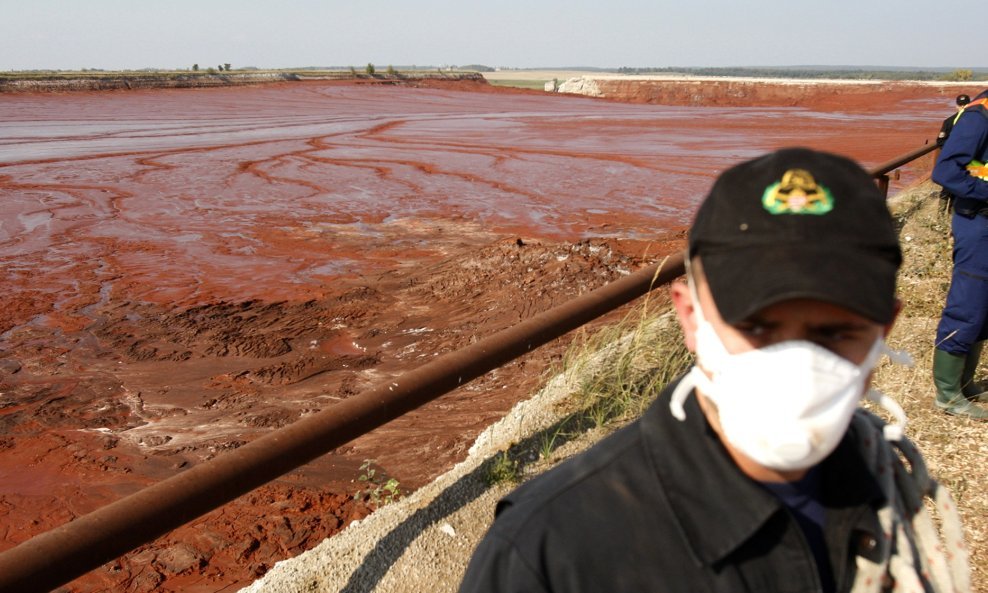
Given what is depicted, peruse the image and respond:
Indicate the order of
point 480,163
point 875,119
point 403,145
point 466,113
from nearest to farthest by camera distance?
point 480,163
point 403,145
point 875,119
point 466,113

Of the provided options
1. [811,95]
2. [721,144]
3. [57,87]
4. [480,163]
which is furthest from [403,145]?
[811,95]

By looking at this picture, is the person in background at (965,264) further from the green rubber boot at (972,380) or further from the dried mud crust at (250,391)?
the dried mud crust at (250,391)

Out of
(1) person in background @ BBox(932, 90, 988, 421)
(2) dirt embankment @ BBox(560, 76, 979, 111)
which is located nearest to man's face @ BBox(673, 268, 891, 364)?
(1) person in background @ BBox(932, 90, 988, 421)

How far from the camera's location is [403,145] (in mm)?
23297

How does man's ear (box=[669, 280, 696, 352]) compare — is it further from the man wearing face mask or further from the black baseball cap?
the black baseball cap

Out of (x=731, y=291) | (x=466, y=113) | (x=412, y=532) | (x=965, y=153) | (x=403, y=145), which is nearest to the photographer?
(x=731, y=291)

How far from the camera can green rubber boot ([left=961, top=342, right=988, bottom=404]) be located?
4117 mm

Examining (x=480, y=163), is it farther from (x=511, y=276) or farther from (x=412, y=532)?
(x=412, y=532)

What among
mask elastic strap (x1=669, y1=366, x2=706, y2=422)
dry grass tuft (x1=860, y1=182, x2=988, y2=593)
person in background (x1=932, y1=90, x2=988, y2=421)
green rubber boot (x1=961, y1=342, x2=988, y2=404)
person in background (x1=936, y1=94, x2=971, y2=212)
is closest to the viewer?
mask elastic strap (x1=669, y1=366, x2=706, y2=422)

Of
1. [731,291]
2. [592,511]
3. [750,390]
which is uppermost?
[731,291]

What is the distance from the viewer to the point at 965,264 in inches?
159

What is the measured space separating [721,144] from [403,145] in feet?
32.0

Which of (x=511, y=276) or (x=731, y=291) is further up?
(x=731, y=291)

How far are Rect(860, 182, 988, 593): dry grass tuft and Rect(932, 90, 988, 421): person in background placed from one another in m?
0.17
